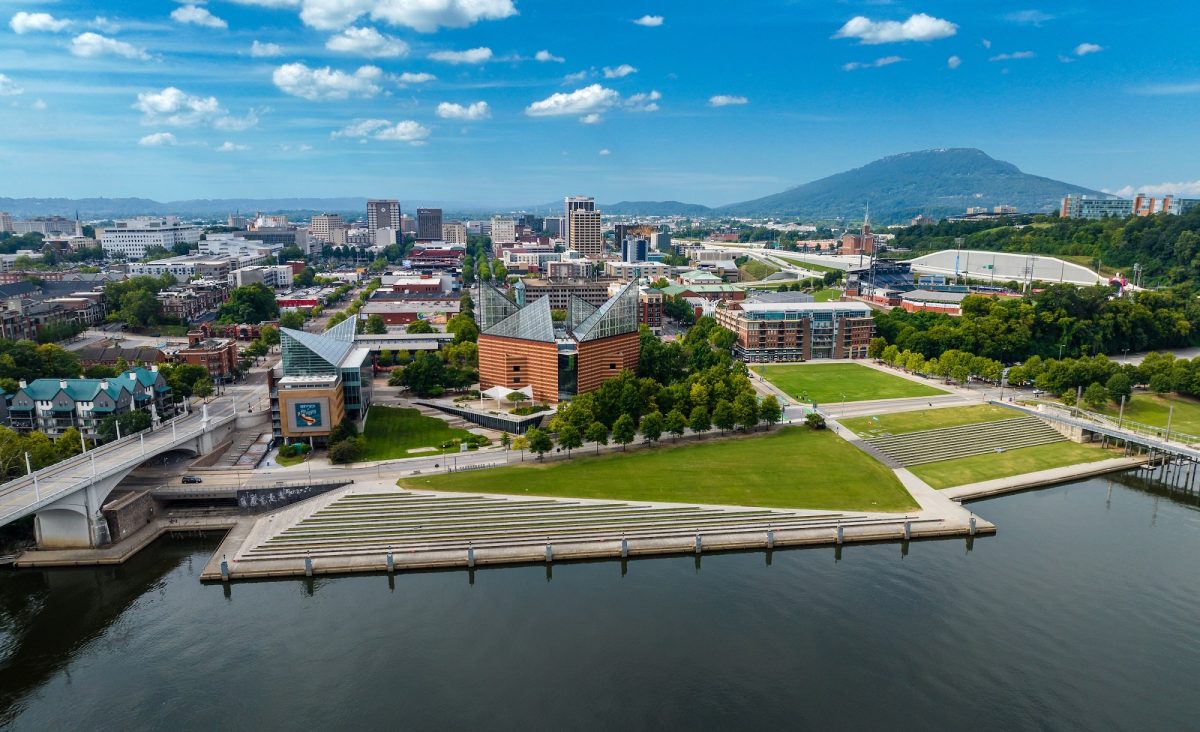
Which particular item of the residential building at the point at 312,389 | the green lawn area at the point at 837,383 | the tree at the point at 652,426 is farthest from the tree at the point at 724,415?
the residential building at the point at 312,389

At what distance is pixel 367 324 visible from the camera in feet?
345

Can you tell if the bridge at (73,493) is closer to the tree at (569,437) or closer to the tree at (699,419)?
the tree at (569,437)

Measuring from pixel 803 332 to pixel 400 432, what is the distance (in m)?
56.9

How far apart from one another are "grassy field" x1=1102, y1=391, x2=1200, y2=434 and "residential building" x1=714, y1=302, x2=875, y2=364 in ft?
103

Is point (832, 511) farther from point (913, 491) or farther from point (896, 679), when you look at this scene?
point (896, 679)

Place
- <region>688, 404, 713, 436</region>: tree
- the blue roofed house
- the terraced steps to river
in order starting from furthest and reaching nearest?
1. <region>688, 404, 713, 436</region>: tree
2. the terraced steps to river
3. the blue roofed house

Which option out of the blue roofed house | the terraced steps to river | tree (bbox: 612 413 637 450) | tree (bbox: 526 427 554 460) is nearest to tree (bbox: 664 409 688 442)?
tree (bbox: 612 413 637 450)

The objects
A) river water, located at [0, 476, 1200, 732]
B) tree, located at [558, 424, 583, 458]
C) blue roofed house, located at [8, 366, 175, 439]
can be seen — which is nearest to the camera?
river water, located at [0, 476, 1200, 732]

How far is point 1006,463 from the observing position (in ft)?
185

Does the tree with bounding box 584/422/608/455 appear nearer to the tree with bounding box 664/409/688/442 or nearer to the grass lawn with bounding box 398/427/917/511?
the grass lawn with bounding box 398/427/917/511

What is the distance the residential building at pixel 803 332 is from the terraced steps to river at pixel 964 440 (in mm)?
31070

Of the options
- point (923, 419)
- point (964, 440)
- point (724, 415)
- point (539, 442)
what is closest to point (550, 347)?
point (539, 442)

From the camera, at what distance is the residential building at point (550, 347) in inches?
2667

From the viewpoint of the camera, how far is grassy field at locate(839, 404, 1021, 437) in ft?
205
